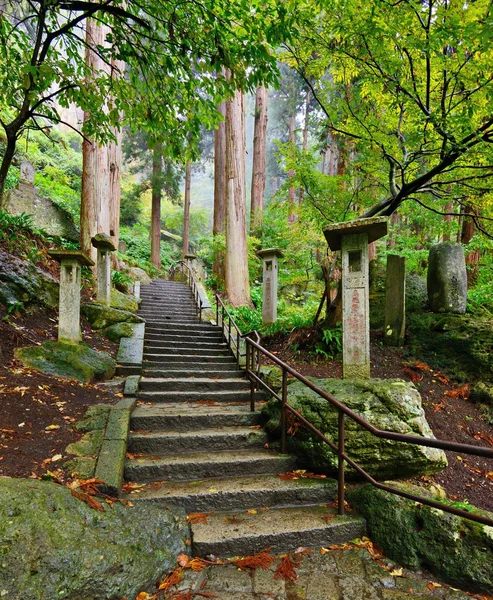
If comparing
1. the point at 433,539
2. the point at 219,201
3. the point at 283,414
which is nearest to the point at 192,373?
the point at 283,414

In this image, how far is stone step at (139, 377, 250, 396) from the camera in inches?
213

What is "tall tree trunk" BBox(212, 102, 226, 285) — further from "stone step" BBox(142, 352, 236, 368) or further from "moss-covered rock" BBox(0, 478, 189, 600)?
"moss-covered rock" BBox(0, 478, 189, 600)

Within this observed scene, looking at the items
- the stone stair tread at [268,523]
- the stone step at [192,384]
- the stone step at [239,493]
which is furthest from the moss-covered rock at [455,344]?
the stone stair tread at [268,523]

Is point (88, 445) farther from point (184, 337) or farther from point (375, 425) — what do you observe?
point (184, 337)

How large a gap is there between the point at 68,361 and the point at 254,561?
4.11 meters

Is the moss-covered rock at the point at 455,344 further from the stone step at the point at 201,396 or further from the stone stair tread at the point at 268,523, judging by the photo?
the stone stair tread at the point at 268,523

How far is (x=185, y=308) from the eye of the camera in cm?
1170

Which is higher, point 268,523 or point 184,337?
point 184,337

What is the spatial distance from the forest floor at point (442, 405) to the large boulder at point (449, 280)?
1234 mm

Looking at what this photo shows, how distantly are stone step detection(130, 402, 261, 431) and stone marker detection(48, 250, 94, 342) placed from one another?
2.40m

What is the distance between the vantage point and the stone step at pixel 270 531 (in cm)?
262

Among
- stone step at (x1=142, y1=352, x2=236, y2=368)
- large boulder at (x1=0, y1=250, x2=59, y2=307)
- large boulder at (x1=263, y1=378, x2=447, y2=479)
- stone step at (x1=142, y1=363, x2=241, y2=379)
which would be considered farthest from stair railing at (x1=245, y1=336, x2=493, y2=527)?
large boulder at (x1=0, y1=250, x2=59, y2=307)

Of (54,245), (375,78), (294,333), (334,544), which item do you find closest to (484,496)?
(334,544)

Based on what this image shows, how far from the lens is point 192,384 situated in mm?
5477
